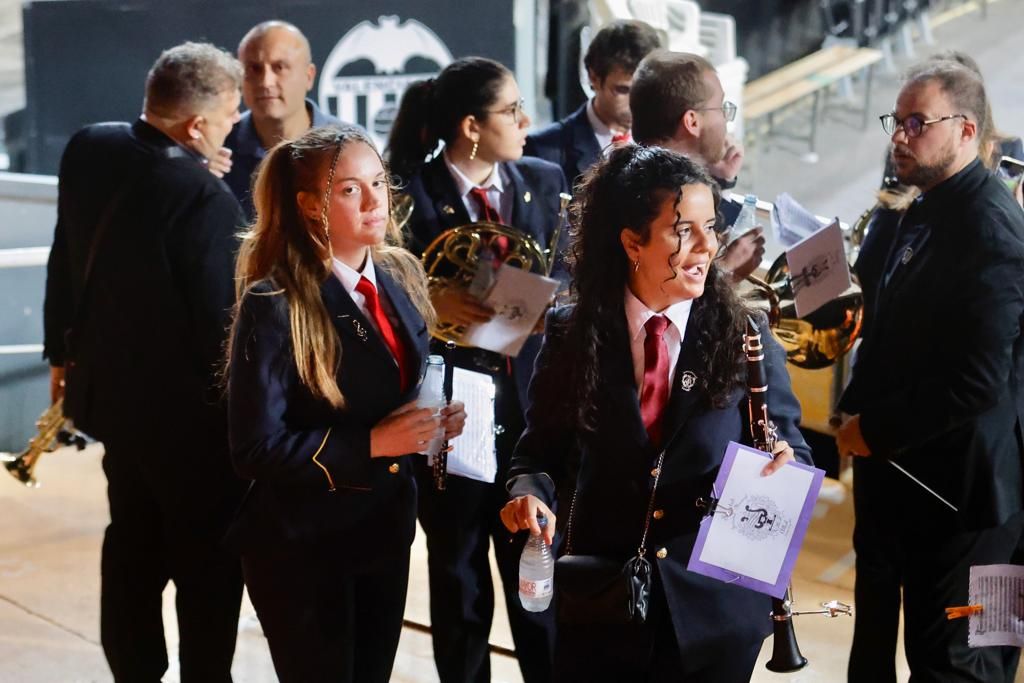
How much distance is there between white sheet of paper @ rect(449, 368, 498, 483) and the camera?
3316 millimetres

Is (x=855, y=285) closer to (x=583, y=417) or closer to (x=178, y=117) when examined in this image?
(x=583, y=417)

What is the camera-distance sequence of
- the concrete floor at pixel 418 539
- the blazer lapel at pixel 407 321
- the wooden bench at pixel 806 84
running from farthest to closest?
1. the wooden bench at pixel 806 84
2. the concrete floor at pixel 418 539
3. the blazer lapel at pixel 407 321

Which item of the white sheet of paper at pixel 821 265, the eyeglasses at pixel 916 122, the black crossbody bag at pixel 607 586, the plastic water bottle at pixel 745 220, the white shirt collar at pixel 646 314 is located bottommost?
the black crossbody bag at pixel 607 586

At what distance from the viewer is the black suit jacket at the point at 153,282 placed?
3816mm

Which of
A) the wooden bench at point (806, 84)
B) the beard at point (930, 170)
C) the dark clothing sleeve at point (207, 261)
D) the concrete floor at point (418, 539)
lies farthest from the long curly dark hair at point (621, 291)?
the wooden bench at point (806, 84)

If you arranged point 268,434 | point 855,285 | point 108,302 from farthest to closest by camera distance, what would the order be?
1. point 855,285
2. point 108,302
3. point 268,434

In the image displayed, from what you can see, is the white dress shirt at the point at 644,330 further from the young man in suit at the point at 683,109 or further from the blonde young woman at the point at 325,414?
the young man in suit at the point at 683,109

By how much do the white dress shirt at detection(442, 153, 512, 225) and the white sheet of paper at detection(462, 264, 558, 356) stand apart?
0.35 meters

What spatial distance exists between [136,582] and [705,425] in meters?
2.01

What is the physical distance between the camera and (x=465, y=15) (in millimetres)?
7129

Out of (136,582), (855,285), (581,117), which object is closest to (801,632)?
(855,285)

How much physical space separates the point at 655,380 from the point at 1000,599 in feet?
4.16

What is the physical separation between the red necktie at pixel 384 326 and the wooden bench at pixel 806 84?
174 inches

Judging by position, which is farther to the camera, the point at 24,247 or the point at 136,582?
the point at 24,247
